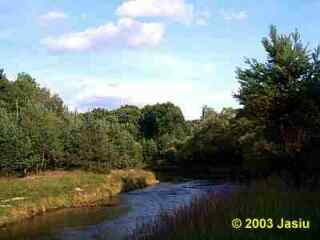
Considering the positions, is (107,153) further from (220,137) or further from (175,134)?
(175,134)

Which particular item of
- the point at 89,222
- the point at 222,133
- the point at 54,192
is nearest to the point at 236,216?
the point at 89,222

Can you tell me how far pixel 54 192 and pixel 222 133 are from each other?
175 ft

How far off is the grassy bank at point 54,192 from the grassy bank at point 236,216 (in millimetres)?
18067

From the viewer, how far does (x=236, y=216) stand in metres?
11.5

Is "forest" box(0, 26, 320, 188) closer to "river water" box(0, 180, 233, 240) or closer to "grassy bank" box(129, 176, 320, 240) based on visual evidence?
"river water" box(0, 180, 233, 240)

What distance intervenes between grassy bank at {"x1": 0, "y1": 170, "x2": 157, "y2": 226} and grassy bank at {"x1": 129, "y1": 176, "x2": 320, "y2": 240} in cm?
1807

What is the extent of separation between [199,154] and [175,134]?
35.2 m

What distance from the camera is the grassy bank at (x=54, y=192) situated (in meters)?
31.4

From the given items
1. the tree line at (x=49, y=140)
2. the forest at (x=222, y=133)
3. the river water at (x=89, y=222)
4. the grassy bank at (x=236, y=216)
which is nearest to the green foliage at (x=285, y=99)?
the forest at (x=222, y=133)


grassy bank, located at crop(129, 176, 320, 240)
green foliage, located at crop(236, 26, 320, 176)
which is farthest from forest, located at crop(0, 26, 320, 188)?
grassy bank, located at crop(129, 176, 320, 240)

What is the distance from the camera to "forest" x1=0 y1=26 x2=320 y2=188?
2733 centimetres

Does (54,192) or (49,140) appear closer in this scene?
(54,192)

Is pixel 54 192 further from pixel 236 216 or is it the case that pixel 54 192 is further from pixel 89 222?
pixel 236 216

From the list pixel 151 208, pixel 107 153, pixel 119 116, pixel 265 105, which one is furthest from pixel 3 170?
pixel 119 116
